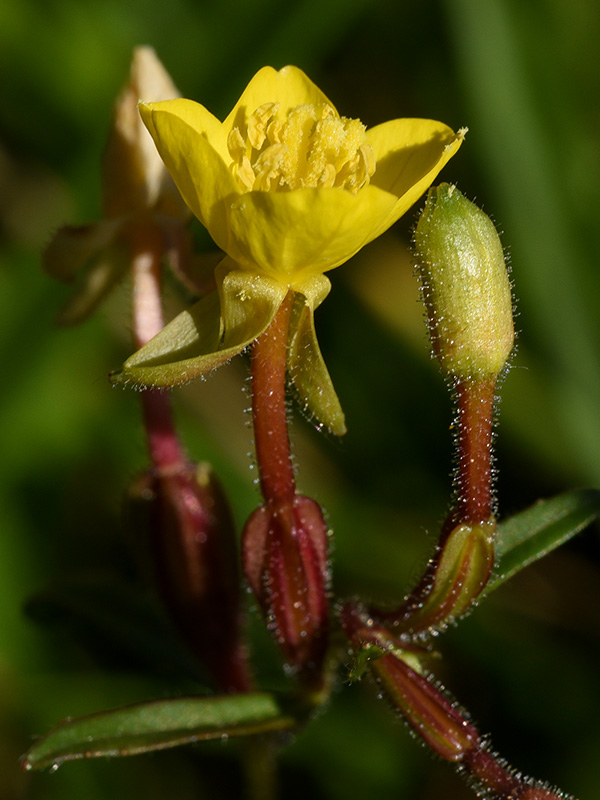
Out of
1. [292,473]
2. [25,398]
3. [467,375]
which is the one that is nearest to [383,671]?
[292,473]

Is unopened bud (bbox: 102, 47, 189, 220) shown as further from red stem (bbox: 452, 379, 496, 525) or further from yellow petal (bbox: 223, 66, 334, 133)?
red stem (bbox: 452, 379, 496, 525)

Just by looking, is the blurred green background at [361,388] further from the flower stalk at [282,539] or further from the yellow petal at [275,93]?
the yellow petal at [275,93]

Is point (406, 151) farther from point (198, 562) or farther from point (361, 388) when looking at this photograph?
point (361, 388)

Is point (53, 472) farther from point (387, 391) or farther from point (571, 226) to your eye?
point (571, 226)

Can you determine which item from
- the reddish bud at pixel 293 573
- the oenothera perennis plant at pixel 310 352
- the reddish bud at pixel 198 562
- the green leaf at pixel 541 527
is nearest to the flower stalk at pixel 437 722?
the oenothera perennis plant at pixel 310 352

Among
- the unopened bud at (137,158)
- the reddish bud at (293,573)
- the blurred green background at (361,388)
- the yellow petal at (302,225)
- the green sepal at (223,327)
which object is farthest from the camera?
the blurred green background at (361,388)

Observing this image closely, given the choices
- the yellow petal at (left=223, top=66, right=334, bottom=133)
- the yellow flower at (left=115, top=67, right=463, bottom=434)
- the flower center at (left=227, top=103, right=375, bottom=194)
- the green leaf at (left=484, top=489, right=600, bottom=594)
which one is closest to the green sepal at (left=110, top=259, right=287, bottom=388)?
the yellow flower at (left=115, top=67, right=463, bottom=434)
